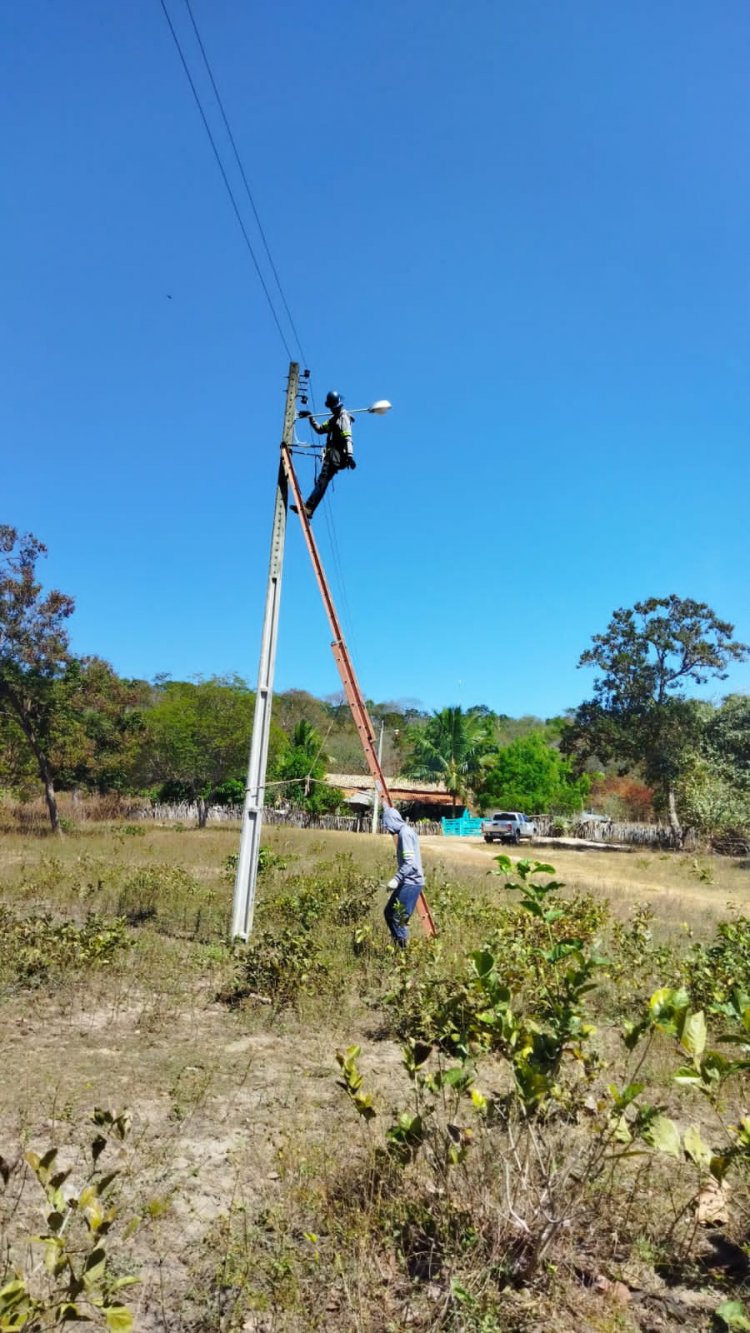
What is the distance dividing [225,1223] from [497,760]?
44.3m

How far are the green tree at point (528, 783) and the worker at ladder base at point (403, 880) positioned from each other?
3830 cm

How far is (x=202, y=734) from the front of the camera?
29406 mm

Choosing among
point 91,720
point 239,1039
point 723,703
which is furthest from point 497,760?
point 239,1039

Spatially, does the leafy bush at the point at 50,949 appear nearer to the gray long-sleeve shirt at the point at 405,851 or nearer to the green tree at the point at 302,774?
the gray long-sleeve shirt at the point at 405,851

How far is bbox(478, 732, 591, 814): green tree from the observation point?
149 feet

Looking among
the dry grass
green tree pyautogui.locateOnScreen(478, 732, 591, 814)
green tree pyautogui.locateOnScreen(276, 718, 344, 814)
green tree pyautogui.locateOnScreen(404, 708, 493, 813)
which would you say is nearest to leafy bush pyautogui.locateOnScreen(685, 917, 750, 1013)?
the dry grass

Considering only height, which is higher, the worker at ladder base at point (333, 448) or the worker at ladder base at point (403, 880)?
the worker at ladder base at point (333, 448)

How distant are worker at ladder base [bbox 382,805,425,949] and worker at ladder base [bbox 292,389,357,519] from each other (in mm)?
3669

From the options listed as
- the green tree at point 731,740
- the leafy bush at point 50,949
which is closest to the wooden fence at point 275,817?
the green tree at point 731,740

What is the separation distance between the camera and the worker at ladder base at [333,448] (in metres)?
8.54

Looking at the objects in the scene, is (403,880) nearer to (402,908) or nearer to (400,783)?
(402,908)

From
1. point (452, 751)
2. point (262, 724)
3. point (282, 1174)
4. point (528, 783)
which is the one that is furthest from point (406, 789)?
point (282, 1174)

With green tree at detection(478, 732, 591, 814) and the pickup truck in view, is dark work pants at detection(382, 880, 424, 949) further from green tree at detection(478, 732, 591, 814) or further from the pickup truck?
green tree at detection(478, 732, 591, 814)

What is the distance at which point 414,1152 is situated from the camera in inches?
107
